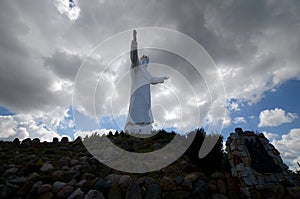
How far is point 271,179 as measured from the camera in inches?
162

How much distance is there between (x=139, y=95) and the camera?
44.9 ft

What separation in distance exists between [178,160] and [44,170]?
352 centimetres

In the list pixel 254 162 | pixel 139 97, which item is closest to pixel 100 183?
pixel 254 162

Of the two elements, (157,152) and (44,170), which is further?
(157,152)

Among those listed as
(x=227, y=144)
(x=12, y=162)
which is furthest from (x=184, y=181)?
(x=12, y=162)

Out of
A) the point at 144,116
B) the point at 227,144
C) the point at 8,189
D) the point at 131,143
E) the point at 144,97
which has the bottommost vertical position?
the point at 8,189

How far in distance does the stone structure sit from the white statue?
8249mm

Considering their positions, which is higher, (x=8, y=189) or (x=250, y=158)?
(x=250, y=158)

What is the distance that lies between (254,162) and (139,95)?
9.93 meters

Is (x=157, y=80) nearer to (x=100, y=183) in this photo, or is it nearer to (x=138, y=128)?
(x=138, y=128)

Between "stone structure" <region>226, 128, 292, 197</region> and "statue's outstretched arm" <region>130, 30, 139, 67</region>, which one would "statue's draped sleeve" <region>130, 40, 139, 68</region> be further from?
"stone structure" <region>226, 128, 292, 197</region>

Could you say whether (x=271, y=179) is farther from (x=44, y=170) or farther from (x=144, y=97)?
(x=144, y=97)

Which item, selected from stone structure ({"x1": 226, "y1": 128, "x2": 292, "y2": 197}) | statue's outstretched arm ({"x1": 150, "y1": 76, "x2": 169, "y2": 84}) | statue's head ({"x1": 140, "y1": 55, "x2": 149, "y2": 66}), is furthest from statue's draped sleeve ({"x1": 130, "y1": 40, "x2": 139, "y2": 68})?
stone structure ({"x1": 226, "y1": 128, "x2": 292, "y2": 197})

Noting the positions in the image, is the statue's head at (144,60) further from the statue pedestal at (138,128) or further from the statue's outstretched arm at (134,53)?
the statue pedestal at (138,128)
